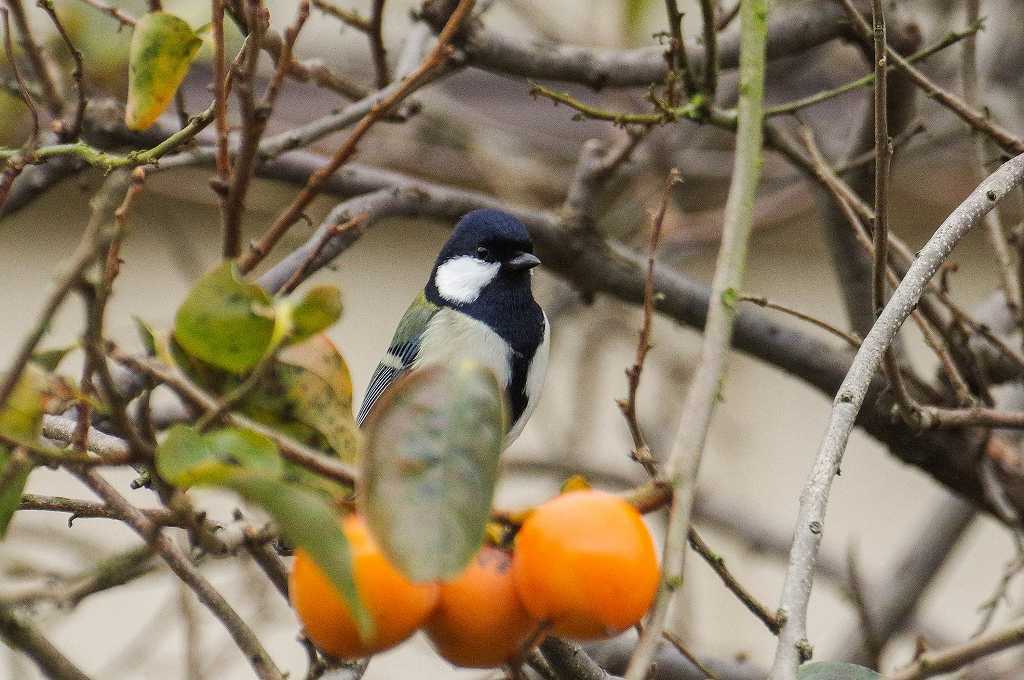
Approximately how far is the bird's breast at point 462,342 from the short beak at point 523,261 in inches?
7.1

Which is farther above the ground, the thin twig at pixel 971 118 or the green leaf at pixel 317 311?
the thin twig at pixel 971 118

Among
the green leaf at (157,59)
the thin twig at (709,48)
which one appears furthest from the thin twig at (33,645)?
the thin twig at (709,48)

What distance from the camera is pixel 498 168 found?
113 inches

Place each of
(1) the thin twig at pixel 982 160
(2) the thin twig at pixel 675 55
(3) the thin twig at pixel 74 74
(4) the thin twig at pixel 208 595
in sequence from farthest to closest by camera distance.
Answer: (1) the thin twig at pixel 982 160, (2) the thin twig at pixel 675 55, (3) the thin twig at pixel 74 74, (4) the thin twig at pixel 208 595

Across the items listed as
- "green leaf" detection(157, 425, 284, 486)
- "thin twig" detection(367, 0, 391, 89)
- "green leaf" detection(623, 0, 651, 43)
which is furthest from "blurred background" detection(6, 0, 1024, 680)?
"green leaf" detection(157, 425, 284, 486)

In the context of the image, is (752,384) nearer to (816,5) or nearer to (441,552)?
(816,5)

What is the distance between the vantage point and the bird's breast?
2.12m

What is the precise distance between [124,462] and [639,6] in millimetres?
2130

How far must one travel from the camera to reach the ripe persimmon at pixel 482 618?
2.17 feet

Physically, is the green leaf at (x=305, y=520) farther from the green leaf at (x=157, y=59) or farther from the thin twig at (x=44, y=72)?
the thin twig at (x=44, y=72)

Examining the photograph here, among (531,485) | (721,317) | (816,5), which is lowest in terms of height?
(531,485)

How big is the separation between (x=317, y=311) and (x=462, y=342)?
1.56 metres

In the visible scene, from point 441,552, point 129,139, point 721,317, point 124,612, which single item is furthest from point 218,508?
point 441,552

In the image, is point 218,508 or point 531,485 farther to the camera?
point 531,485
